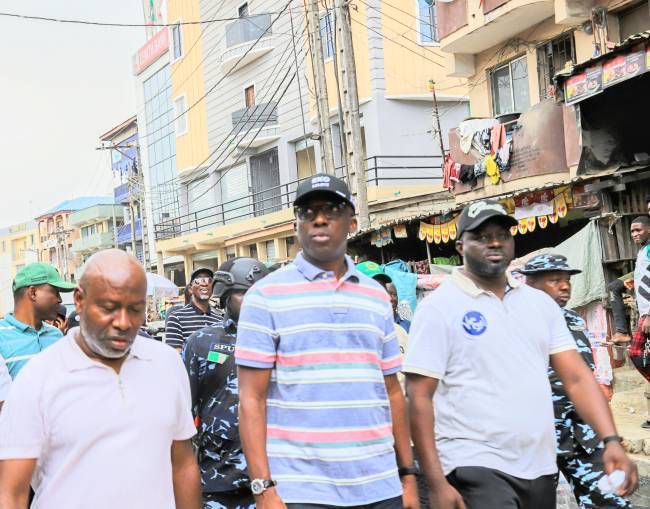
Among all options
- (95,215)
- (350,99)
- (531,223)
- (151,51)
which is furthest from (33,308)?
(95,215)

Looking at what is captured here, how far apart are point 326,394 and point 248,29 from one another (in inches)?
1119

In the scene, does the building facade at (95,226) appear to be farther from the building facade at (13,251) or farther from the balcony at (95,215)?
the building facade at (13,251)

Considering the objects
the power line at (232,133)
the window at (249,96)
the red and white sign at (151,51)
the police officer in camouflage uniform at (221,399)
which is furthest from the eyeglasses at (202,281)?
the red and white sign at (151,51)

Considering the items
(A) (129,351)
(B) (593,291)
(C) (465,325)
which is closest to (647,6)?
(B) (593,291)

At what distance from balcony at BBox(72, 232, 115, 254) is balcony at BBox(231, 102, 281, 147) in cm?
3394

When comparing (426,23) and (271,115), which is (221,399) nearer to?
(426,23)

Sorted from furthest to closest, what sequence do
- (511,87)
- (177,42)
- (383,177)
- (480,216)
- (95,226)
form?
(95,226) → (177,42) → (383,177) → (511,87) → (480,216)

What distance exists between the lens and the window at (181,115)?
1414 inches

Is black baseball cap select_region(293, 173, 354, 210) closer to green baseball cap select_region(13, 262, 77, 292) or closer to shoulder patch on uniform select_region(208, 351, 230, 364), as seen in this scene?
shoulder patch on uniform select_region(208, 351, 230, 364)

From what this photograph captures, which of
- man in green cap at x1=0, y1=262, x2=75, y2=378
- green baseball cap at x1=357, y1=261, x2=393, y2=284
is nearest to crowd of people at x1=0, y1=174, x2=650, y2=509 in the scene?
man in green cap at x1=0, y1=262, x2=75, y2=378

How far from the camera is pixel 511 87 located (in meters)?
16.9

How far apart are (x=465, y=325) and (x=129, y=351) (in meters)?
1.52

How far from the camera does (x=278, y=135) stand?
96.3 ft

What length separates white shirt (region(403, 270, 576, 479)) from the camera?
3457 mm
